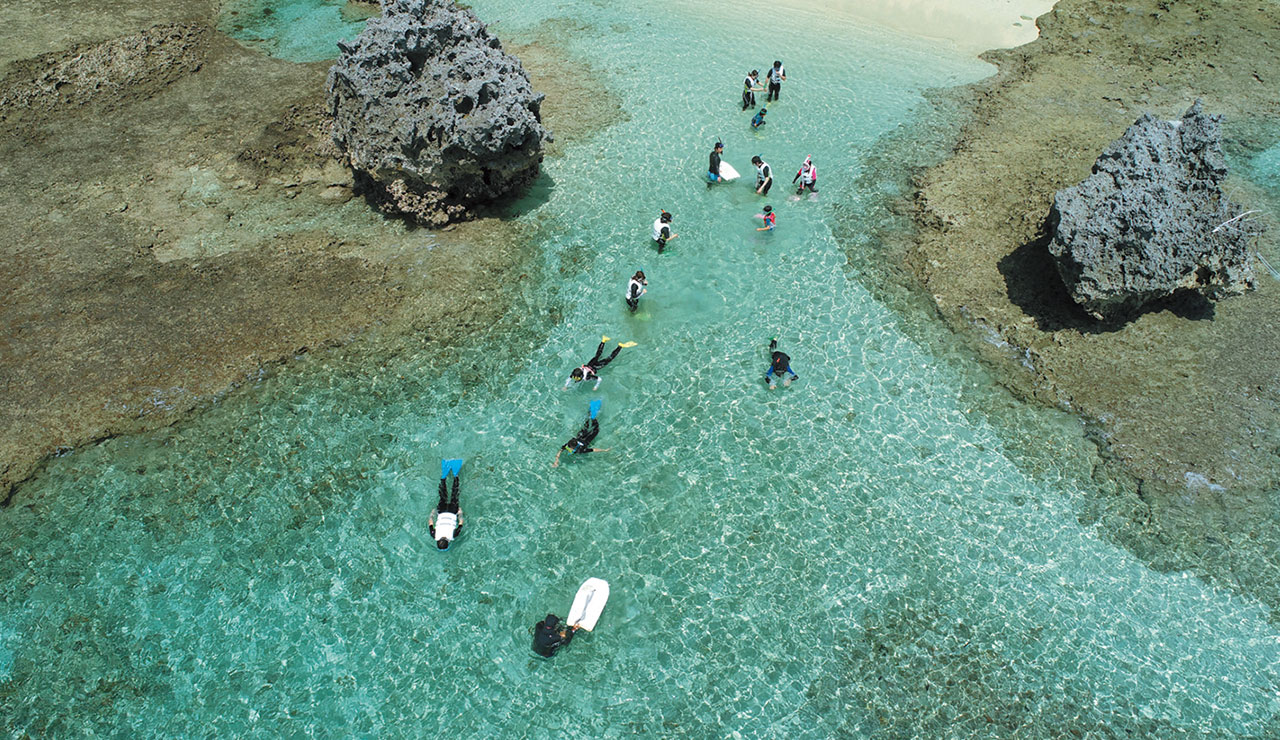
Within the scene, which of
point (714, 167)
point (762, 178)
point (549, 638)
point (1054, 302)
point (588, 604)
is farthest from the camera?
point (714, 167)

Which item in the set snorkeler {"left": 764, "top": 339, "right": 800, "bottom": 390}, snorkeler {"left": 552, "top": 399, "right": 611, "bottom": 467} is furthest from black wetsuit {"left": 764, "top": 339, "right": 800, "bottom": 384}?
snorkeler {"left": 552, "top": 399, "right": 611, "bottom": 467}

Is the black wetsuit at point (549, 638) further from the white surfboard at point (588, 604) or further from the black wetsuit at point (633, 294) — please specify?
the black wetsuit at point (633, 294)

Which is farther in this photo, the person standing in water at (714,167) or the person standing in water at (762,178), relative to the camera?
the person standing in water at (714,167)

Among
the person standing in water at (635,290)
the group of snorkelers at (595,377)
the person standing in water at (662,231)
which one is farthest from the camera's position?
the person standing in water at (662,231)

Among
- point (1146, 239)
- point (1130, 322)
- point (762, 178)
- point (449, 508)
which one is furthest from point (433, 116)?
point (1130, 322)

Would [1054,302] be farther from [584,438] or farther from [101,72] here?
[101,72]

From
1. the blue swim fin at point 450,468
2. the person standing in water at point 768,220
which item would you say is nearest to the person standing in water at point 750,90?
the person standing in water at point 768,220

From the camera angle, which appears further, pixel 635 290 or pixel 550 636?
pixel 635 290
